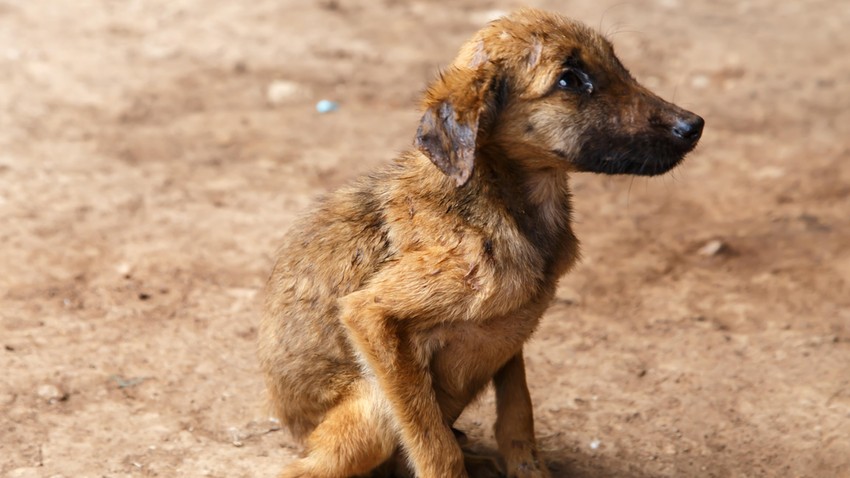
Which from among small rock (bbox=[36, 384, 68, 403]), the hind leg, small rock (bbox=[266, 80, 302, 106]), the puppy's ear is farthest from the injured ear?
small rock (bbox=[266, 80, 302, 106])

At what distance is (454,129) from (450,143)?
0.06 meters

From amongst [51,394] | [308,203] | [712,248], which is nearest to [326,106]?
[308,203]

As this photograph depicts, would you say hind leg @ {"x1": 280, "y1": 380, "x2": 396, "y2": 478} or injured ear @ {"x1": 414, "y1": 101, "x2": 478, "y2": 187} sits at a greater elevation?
injured ear @ {"x1": 414, "y1": 101, "x2": 478, "y2": 187}

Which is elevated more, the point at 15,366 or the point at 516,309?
the point at 516,309

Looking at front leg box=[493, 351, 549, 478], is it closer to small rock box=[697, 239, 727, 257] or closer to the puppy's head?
the puppy's head

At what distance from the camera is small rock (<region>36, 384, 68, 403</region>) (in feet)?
17.9

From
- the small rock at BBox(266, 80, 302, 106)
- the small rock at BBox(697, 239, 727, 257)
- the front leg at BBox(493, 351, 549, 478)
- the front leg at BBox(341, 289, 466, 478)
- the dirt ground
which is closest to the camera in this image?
the front leg at BBox(341, 289, 466, 478)

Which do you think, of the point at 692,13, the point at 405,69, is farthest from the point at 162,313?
the point at 692,13

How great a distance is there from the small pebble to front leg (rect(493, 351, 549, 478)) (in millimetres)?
5056

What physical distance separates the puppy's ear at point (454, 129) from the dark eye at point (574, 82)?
1.05 ft

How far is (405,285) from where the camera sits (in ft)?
14.2

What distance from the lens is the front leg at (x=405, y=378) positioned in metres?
4.32

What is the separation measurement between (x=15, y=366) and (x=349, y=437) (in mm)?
2213

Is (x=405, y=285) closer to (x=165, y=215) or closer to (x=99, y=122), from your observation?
(x=165, y=215)
